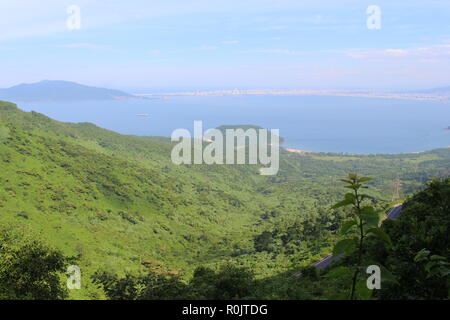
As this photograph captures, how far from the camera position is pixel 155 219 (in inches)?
2010

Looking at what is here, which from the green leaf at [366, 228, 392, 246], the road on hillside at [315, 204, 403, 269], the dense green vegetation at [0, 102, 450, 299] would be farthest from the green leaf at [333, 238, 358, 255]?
the road on hillside at [315, 204, 403, 269]

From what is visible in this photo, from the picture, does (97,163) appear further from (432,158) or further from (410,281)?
(432,158)

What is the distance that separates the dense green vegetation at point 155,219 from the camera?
1942 centimetres

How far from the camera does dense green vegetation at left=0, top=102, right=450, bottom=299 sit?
1942 cm

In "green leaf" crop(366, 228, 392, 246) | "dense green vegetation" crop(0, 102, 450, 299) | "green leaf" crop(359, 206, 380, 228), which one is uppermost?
"green leaf" crop(359, 206, 380, 228)

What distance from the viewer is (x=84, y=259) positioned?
2934 cm

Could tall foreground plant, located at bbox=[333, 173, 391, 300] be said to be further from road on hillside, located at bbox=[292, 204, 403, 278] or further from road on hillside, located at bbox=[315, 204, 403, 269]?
road on hillside, located at bbox=[315, 204, 403, 269]

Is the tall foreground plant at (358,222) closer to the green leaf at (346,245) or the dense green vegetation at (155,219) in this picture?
the green leaf at (346,245)

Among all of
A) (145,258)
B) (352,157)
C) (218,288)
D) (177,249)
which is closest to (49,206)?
(145,258)

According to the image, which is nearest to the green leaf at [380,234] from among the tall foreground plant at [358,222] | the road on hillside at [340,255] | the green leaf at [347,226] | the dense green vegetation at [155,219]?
the tall foreground plant at [358,222]

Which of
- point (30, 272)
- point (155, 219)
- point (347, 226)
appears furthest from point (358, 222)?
point (155, 219)

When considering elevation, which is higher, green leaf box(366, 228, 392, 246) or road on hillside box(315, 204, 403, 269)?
green leaf box(366, 228, 392, 246)

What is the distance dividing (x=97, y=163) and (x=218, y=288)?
51099 millimetres

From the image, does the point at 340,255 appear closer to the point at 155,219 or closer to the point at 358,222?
the point at 358,222
